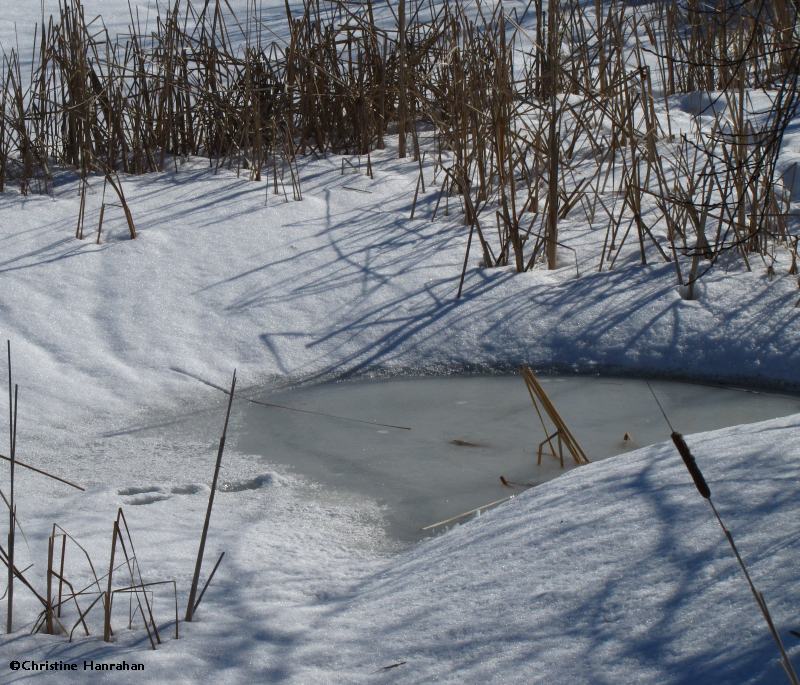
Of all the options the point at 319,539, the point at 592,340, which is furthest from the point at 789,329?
the point at 319,539

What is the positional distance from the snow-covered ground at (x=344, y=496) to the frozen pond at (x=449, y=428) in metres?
0.08

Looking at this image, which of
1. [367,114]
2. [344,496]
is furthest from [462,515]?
[367,114]

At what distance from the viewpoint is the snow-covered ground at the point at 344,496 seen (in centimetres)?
119

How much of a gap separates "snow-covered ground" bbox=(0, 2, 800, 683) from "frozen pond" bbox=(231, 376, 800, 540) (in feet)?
0.26

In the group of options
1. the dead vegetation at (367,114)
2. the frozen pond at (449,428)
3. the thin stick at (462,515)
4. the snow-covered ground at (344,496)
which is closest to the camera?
the snow-covered ground at (344,496)

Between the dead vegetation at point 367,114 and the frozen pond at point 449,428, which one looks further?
the dead vegetation at point 367,114

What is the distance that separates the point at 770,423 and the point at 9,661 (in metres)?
1.25

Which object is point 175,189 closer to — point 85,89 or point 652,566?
point 85,89

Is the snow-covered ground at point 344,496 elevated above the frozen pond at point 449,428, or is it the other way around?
the snow-covered ground at point 344,496

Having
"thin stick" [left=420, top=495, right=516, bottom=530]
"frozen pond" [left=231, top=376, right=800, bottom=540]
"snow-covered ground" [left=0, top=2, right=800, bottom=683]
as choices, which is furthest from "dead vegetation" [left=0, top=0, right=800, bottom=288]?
"thin stick" [left=420, top=495, right=516, bottom=530]

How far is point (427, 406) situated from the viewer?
244 centimetres

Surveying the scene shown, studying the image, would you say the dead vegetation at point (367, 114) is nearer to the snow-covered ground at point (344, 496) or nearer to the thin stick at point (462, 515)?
the snow-covered ground at point (344, 496)

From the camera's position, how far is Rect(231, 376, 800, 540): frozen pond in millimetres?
2035

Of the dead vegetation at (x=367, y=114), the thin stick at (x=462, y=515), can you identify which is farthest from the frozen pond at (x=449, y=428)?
the dead vegetation at (x=367, y=114)
